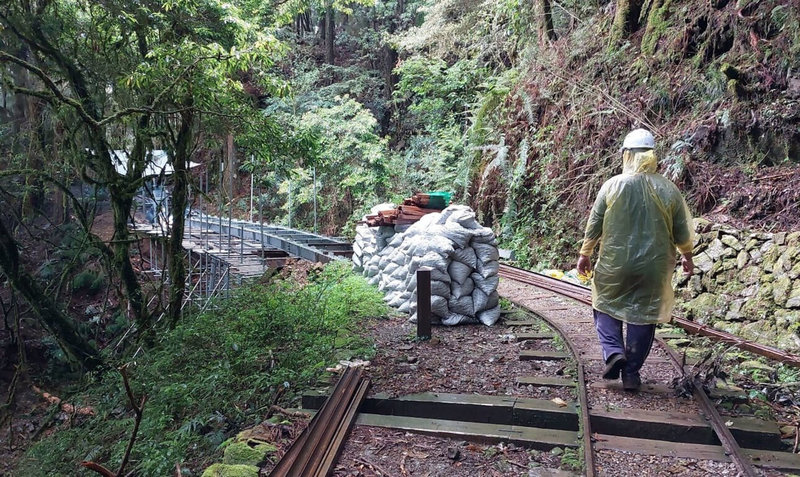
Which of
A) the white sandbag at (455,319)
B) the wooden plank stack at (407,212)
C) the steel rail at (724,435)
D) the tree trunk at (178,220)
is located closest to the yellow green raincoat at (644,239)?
the steel rail at (724,435)

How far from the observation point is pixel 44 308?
7.06 metres

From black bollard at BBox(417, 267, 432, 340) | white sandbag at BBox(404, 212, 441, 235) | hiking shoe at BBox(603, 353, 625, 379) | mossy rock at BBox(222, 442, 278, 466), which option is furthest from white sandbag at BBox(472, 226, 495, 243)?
mossy rock at BBox(222, 442, 278, 466)

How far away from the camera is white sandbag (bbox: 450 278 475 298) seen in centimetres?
611

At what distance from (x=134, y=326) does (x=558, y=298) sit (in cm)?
659

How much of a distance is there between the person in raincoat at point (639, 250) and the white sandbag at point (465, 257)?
93.2 inches

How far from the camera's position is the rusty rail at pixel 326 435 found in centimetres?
282

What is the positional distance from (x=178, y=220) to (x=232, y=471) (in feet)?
20.0

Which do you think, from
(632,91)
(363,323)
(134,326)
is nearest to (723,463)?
(363,323)

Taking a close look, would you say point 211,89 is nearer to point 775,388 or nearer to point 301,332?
point 301,332

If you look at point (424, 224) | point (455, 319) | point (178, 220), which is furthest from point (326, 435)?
point (178, 220)

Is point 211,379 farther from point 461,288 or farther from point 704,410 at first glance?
point 704,410

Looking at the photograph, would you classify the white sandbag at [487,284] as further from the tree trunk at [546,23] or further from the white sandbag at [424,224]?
the tree trunk at [546,23]

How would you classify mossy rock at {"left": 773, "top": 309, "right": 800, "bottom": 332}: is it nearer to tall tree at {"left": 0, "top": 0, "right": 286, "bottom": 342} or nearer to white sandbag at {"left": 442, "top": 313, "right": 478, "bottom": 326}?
white sandbag at {"left": 442, "top": 313, "right": 478, "bottom": 326}

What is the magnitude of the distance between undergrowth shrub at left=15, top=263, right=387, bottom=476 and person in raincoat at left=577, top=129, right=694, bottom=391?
2362 mm
